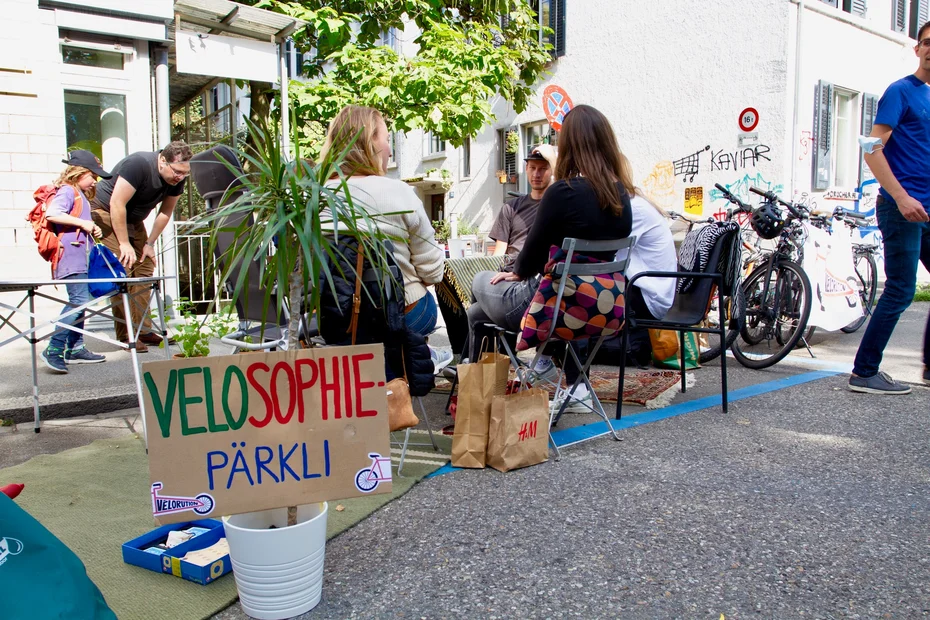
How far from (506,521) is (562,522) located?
0.19m

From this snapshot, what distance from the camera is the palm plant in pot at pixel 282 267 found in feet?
Answer: 5.87

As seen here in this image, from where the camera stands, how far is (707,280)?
4.05 meters

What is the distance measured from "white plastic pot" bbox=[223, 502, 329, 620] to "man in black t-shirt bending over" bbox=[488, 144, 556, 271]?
3.37 m

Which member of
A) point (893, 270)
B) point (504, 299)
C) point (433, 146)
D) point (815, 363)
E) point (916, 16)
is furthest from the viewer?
point (433, 146)

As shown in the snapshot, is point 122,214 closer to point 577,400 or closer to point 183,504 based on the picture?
point 577,400

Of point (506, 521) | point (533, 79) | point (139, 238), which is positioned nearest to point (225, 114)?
point (533, 79)

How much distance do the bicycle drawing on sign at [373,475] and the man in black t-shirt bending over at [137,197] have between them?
335cm

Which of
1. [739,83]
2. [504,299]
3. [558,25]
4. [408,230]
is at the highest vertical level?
[558,25]

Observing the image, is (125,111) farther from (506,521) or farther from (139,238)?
(506,521)

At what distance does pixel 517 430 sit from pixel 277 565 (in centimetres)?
127

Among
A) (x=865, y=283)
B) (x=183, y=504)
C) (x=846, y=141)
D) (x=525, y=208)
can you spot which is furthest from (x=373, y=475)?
(x=846, y=141)

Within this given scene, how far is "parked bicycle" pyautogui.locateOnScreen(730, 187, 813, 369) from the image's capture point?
5.16 m

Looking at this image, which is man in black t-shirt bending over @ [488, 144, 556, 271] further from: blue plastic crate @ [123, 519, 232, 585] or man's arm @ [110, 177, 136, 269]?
blue plastic crate @ [123, 519, 232, 585]

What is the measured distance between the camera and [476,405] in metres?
2.80
